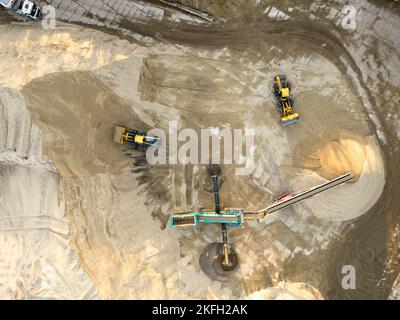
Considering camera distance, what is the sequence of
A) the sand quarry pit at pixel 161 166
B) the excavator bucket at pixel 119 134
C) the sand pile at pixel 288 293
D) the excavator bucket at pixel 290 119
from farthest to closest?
1. the excavator bucket at pixel 290 119
2. the sand pile at pixel 288 293
3. the excavator bucket at pixel 119 134
4. the sand quarry pit at pixel 161 166

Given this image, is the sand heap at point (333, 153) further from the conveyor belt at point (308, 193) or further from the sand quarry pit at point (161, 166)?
the conveyor belt at point (308, 193)

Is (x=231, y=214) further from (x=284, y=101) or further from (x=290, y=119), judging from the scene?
(x=284, y=101)

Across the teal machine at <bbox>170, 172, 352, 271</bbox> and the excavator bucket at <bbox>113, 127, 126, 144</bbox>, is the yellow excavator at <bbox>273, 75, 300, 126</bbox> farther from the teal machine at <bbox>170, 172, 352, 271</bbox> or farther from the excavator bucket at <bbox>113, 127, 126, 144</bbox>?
the excavator bucket at <bbox>113, 127, 126, 144</bbox>

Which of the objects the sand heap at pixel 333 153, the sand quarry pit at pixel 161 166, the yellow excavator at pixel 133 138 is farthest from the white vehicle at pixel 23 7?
the sand heap at pixel 333 153

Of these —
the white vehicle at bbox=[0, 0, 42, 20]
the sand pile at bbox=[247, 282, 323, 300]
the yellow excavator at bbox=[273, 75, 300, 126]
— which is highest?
the white vehicle at bbox=[0, 0, 42, 20]

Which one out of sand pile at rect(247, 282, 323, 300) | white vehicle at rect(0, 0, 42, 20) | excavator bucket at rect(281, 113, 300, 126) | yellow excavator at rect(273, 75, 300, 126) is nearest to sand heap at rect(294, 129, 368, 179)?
excavator bucket at rect(281, 113, 300, 126)

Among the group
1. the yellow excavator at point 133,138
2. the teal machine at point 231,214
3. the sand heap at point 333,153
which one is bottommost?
the teal machine at point 231,214

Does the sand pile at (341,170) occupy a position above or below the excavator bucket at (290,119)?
below
